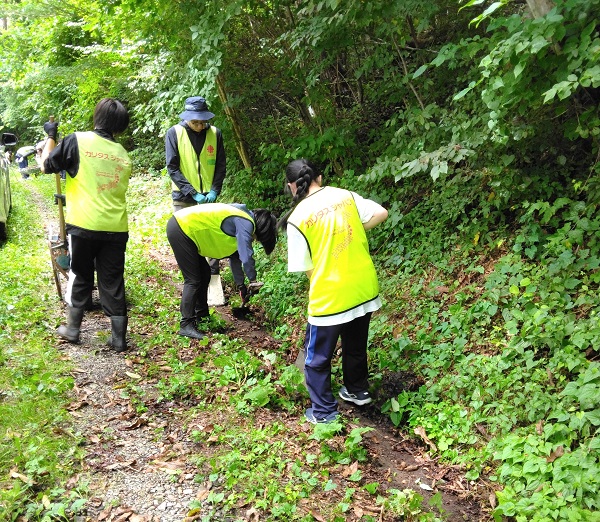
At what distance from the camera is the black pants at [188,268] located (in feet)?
17.5

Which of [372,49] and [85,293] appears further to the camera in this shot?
[372,49]

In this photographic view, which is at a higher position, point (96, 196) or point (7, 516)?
point (96, 196)

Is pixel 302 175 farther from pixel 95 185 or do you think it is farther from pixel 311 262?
pixel 95 185

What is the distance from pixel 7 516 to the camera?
2777 millimetres

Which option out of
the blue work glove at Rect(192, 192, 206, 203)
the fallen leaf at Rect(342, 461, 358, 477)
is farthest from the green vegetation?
the blue work glove at Rect(192, 192, 206, 203)

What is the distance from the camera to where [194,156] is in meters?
6.33

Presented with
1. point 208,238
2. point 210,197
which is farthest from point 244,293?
point 210,197

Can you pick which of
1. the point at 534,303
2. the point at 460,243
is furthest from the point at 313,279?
the point at 460,243

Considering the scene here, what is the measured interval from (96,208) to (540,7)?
4.10m

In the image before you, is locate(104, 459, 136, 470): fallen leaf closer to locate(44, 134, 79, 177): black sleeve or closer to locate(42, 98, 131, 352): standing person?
locate(42, 98, 131, 352): standing person

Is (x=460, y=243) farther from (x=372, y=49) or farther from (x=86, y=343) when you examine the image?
(x=86, y=343)

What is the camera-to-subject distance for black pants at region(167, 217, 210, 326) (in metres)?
5.33

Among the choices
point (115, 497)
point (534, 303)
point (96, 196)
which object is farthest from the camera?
point (96, 196)

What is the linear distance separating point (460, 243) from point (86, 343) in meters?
4.14
